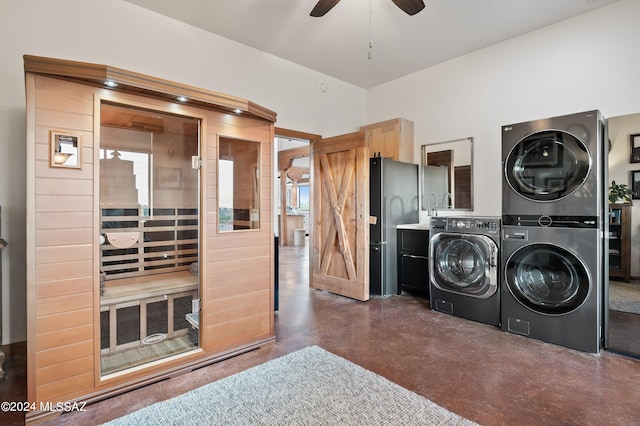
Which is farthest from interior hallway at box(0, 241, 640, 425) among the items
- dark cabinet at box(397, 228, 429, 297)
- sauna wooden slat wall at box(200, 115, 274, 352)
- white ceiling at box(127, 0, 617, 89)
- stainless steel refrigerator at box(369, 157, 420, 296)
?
white ceiling at box(127, 0, 617, 89)

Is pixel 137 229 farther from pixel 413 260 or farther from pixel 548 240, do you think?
pixel 548 240

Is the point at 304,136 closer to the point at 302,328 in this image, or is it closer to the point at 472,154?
the point at 472,154

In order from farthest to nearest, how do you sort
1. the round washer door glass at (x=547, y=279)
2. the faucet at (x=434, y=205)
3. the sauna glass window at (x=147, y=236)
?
the faucet at (x=434, y=205)
the round washer door glass at (x=547, y=279)
the sauna glass window at (x=147, y=236)

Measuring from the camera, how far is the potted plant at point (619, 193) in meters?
2.79

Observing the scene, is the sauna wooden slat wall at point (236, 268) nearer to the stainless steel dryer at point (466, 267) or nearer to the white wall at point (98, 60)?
the white wall at point (98, 60)

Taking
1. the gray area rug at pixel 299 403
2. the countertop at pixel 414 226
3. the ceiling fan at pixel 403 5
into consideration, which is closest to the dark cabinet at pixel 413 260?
the countertop at pixel 414 226

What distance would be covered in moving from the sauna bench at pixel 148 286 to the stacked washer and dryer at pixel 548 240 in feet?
8.97

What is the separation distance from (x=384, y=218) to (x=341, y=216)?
56 centimetres

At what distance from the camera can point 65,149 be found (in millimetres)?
1905

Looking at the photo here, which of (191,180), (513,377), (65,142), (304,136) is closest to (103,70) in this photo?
(65,142)

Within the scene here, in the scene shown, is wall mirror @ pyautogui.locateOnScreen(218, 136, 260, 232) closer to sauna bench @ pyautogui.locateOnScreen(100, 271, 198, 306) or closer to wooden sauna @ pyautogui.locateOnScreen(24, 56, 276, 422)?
wooden sauna @ pyautogui.locateOnScreen(24, 56, 276, 422)

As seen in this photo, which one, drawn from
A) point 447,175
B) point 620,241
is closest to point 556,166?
point 620,241

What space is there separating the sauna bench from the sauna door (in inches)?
85.6

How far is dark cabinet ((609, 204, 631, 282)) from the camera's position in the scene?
2762 mm
